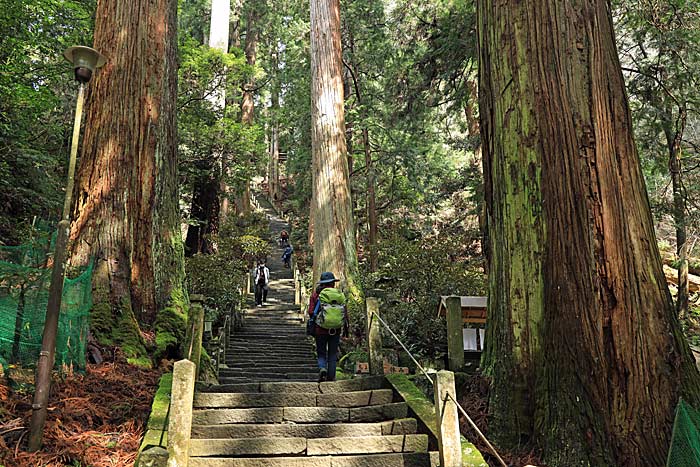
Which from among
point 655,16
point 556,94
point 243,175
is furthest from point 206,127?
point 556,94

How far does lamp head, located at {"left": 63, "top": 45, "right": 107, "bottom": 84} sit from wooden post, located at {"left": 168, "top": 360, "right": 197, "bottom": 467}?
226 centimetres

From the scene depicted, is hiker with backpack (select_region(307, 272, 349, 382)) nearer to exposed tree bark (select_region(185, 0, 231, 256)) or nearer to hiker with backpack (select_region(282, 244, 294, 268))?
exposed tree bark (select_region(185, 0, 231, 256))

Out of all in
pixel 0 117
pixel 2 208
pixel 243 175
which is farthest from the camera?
pixel 243 175

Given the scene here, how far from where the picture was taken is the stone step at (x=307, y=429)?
4840 mm

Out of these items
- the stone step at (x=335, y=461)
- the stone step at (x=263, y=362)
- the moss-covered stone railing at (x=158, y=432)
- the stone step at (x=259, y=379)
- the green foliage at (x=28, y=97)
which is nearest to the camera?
the moss-covered stone railing at (x=158, y=432)

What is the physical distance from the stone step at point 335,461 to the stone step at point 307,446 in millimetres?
187

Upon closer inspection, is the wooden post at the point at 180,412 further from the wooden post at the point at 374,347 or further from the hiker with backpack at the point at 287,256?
the hiker with backpack at the point at 287,256

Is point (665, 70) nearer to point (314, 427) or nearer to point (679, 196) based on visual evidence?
point (679, 196)

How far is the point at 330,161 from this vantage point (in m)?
13.2

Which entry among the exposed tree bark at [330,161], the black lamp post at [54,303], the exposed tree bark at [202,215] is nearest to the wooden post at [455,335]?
the black lamp post at [54,303]

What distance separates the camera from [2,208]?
37.3 ft

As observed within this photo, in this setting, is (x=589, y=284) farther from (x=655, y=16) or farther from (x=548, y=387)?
(x=655, y=16)

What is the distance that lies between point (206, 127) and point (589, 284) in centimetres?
1354

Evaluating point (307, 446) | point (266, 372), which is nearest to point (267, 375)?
point (266, 372)
